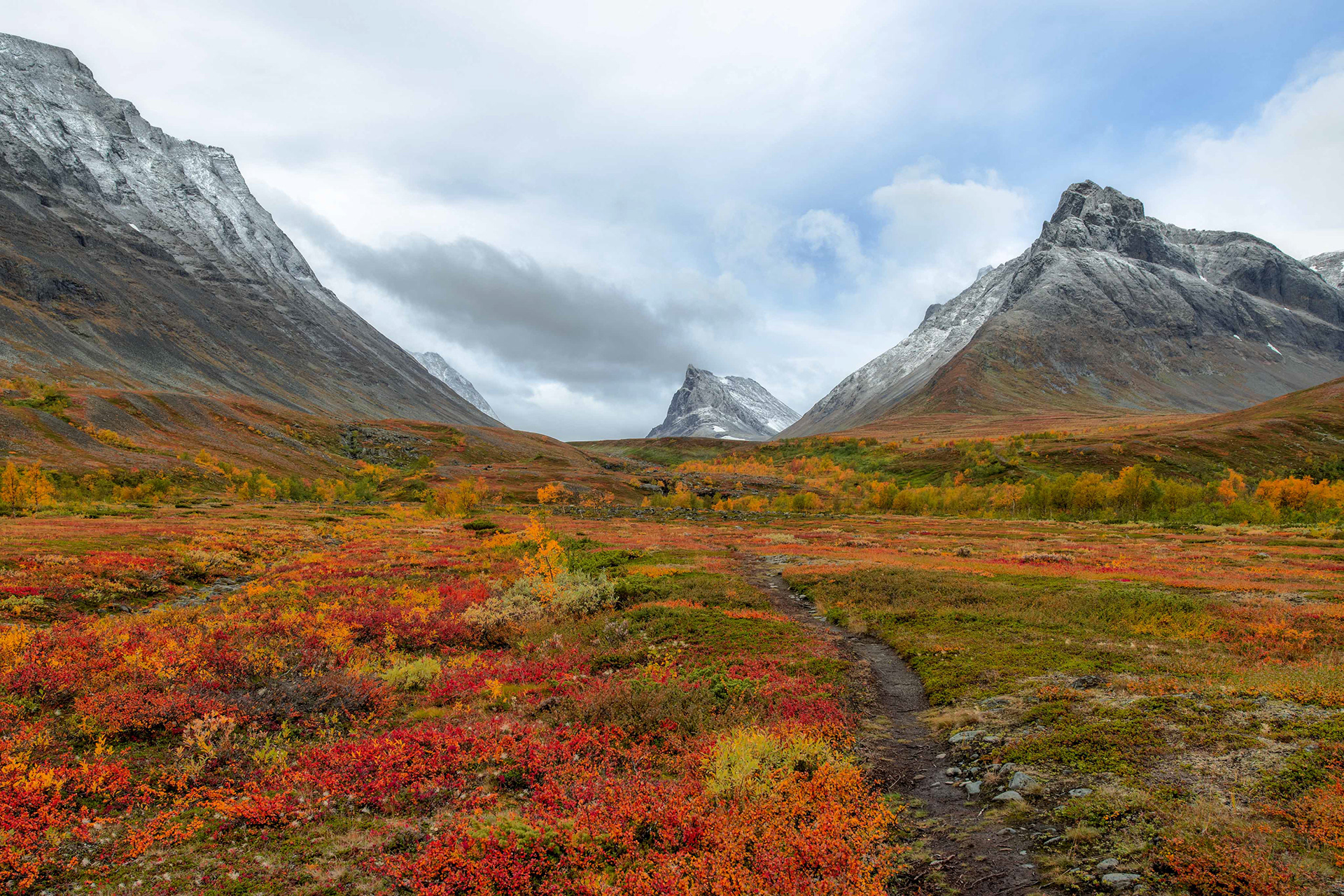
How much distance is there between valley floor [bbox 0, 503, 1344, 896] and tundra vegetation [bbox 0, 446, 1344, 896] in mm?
64

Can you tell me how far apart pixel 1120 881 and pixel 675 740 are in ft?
21.9

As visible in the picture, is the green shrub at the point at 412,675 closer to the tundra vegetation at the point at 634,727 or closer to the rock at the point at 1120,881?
the tundra vegetation at the point at 634,727

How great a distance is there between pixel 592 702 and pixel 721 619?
28.4ft

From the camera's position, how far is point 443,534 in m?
51.9

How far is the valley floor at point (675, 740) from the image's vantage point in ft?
23.7

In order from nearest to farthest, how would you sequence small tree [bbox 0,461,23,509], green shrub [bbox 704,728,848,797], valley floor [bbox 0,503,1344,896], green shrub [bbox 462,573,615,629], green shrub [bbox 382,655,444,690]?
valley floor [bbox 0,503,1344,896]
green shrub [bbox 704,728,848,797]
green shrub [bbox 382,655,444,690]
green shrub [bbox 462,573,615,629]
small tree [bbox 0,461,23,509]

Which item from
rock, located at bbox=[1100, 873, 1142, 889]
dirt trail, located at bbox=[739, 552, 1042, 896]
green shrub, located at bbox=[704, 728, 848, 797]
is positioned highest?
rock, located at bbox=[1100, 873, 1142, 889]

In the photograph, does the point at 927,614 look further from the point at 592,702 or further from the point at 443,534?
the point at 443,534

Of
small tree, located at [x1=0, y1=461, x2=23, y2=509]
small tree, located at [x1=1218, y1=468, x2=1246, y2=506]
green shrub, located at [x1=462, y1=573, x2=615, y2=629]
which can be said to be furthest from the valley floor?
small tree, located at [x1=1218, y1=468, x2=1246, y2=506]

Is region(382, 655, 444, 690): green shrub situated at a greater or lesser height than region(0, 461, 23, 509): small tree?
lesser

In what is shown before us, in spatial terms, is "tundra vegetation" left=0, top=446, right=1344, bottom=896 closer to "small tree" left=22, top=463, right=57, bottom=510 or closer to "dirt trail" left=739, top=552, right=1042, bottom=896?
"dirt trail" left=739, top=552, right=1042, bottom=896

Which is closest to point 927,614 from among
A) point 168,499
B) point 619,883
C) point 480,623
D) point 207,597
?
point 480,623

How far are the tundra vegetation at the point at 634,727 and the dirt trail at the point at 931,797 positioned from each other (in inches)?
8.7

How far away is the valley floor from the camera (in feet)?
23.7
